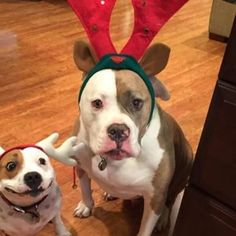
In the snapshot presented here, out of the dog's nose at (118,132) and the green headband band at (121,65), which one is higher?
the green headband band at (121,65)

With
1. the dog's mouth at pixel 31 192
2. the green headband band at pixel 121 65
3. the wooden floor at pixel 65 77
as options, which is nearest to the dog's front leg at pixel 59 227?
the wooden floor at pixel 65 77

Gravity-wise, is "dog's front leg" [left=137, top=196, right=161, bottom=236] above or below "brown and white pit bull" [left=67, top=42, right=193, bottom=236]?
below

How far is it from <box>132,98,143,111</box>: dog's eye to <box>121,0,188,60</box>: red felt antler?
122 mm

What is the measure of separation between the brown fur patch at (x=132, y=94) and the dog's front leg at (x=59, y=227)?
46 cm

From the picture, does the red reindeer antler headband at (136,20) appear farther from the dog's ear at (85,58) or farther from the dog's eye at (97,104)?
the dog's eye at (97,104)

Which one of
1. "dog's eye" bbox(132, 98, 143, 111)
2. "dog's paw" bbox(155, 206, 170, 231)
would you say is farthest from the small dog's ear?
"dog's paw" bbox(155, 206, 170, 231)

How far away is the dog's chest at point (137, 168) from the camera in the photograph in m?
1.09

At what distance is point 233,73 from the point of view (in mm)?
838

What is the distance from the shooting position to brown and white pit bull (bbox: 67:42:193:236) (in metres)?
0.96

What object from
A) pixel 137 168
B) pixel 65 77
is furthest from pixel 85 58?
pixel 65 77

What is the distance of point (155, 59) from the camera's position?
1036 millimetres

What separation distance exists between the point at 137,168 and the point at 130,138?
0.56ft

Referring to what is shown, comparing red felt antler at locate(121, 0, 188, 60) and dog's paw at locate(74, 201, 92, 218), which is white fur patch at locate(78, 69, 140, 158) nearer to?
red felt antler at locate(121, 0, 188, 60)

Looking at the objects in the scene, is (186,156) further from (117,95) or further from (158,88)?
(117,95)
